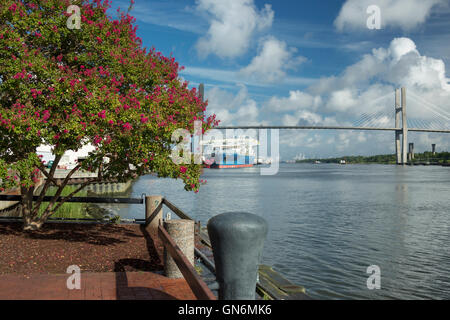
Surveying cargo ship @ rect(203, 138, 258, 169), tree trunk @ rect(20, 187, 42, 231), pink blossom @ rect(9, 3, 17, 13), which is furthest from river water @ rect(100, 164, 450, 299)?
cargo ship @ rect(203, 138, 258, 169)

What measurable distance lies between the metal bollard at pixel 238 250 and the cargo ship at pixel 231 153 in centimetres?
13821

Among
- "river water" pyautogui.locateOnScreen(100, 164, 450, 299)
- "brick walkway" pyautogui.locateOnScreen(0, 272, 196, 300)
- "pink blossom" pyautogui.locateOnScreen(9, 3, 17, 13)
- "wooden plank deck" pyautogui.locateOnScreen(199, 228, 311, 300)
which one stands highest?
"pink blossom" pyautogui.locateOnScreen(9, 3, 17, 13)

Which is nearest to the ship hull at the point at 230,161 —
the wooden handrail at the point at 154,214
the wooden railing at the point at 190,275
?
the wooden handrail at the point at 154,214

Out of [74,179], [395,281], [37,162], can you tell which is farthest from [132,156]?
[74,179]

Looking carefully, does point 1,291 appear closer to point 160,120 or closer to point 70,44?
point 160,120

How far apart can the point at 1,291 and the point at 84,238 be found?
14.9 ft

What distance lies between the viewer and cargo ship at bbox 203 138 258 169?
152m

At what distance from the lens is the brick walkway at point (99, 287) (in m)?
6.70

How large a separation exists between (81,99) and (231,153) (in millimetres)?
157296

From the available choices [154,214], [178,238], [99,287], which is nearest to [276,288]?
[178,238]

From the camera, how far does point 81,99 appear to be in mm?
9562

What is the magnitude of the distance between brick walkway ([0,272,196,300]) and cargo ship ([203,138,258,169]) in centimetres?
13471

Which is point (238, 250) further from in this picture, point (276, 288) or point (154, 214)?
point (154, 214)

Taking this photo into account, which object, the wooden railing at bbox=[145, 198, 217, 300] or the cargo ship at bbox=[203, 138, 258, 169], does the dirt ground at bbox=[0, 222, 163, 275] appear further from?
the cargo ship at bbox=[203, 138, 258, 169]
